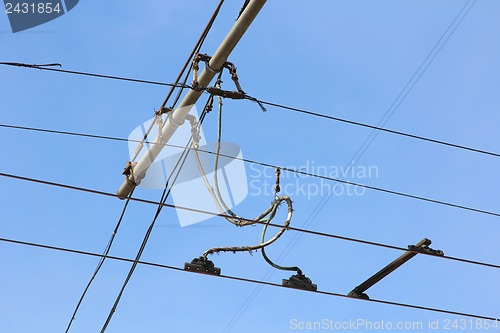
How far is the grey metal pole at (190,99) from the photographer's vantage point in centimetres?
A: 585

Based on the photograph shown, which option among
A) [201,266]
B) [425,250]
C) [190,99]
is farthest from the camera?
[425,250]

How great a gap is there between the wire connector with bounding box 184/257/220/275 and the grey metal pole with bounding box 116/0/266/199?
39.8 inches

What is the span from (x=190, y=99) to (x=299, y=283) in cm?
257

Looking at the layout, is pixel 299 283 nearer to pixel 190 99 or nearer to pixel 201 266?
pixel 201 266

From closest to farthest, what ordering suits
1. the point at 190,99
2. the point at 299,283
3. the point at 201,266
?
the point at 190,99 < the point at 201,266 < the point at 299,283

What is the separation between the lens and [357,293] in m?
8.70

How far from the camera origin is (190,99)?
6.55 meters

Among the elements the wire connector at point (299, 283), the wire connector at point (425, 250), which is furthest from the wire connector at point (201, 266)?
the wire connector at point (425, 250)

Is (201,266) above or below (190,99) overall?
below

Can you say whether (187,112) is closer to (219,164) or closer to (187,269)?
(219,164)

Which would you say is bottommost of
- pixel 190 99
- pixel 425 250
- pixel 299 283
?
pixel 299 283

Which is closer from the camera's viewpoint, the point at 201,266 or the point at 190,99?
the point at 190,99

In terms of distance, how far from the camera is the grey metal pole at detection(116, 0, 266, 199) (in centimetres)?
585

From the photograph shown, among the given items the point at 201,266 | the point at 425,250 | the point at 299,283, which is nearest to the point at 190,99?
the point at 201,266
